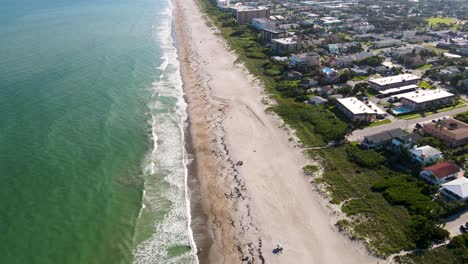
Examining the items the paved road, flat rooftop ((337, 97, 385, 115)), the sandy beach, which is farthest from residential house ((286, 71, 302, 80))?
the paved road

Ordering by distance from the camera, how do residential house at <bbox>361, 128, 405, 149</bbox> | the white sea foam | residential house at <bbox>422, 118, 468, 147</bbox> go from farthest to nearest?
residential house at <bbox>422, 118, 468, 147</bbox>
residential house at <bbox>361, 128, 405, 149</bbox>
the white sea foam

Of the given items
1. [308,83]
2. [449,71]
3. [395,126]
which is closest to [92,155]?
[308,83]

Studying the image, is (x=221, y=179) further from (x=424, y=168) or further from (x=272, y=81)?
(x=272, y=81)

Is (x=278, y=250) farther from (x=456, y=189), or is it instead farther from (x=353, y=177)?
(x=456, y=189)

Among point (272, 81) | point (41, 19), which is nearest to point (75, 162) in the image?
point (272, 81)

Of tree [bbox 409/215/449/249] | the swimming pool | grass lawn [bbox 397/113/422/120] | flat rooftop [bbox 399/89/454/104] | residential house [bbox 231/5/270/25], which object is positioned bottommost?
tree [bbox 409/215/449/249]

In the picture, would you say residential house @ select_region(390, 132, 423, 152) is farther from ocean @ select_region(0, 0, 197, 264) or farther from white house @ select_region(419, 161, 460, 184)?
ocean @ select_region(0, 0, 197, 264)
